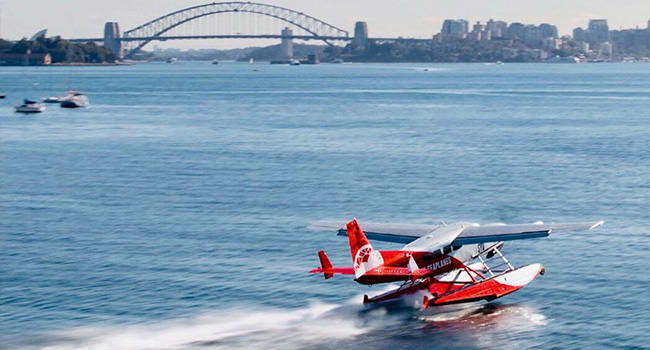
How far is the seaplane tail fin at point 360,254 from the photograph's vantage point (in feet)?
109

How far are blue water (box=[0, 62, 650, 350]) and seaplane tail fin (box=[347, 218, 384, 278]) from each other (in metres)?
2.04

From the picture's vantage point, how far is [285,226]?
174 ft

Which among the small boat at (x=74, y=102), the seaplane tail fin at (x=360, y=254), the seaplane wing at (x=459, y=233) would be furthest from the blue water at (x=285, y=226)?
the small boat at (x=74, y=102)

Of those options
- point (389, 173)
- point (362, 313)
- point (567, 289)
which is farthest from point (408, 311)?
point (389, 173)

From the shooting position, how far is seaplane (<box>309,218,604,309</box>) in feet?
110

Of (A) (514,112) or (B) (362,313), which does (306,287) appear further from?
(A) (514,112)

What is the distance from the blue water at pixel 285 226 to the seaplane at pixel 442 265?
77 centimetres

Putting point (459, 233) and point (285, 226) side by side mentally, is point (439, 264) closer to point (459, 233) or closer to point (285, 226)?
point (459, 233)

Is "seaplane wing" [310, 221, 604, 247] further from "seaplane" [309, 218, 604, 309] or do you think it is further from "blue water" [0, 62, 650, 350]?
"blue water" [0, 62, 650, 350]

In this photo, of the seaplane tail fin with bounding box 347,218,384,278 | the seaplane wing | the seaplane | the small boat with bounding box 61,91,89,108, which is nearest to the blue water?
the seaplane

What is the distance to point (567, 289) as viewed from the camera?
39.8m

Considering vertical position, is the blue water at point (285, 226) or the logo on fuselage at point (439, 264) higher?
the logo on fuselage at point (439, 264)

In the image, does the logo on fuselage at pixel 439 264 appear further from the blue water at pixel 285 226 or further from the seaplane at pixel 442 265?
the blue water at pixel 285 226

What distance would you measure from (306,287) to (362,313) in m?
5.10
